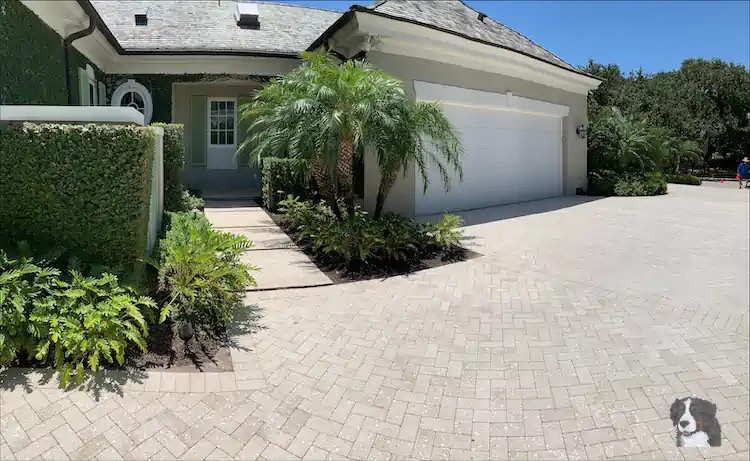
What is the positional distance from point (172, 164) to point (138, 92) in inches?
297

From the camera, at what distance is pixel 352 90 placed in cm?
761

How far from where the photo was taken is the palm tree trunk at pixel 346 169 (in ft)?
26.5

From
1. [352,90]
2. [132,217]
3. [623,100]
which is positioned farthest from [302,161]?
[623,100]

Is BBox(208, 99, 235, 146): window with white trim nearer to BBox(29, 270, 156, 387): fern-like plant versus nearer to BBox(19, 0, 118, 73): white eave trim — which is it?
BBox(19, 0, 118, 73): white eave trim

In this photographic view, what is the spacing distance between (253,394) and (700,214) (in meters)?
12.5

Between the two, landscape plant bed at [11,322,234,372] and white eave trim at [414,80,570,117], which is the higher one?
white eave trim at [414,80,570,117]

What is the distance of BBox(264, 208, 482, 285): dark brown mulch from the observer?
22.2ft

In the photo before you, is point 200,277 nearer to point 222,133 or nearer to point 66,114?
point 66,114

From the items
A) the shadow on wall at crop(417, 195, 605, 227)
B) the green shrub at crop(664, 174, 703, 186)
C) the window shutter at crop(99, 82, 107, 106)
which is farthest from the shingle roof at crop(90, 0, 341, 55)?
the green shrub at crop(664, 174, 703, 186)

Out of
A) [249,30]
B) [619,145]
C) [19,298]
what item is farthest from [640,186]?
[19,298]

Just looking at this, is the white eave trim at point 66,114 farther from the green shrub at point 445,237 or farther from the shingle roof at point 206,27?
the shingle roof at point 206,27

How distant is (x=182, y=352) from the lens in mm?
4152

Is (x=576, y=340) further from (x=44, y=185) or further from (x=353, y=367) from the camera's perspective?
(x=44, y=185)

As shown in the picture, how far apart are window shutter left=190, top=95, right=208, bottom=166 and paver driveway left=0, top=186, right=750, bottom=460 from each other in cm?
1095
